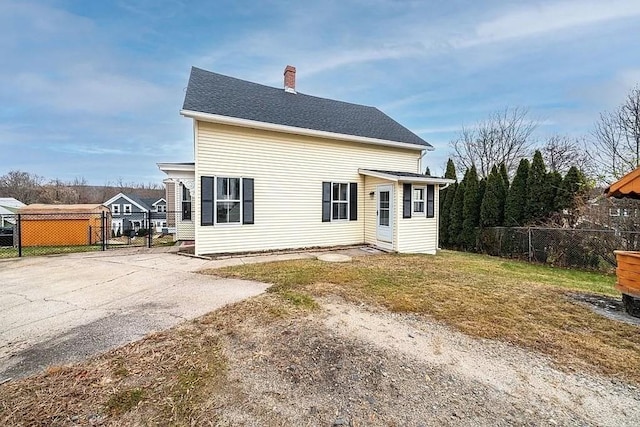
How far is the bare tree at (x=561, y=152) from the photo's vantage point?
64.5ft

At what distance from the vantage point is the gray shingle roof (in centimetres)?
938

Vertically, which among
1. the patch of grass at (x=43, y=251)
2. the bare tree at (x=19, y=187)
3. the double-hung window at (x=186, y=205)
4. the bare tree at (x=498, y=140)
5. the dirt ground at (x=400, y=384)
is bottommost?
the patch of grass at (x=43, y=251)

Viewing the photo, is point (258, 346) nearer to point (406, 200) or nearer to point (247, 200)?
point (247, 200)

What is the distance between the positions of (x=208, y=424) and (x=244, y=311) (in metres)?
2.22

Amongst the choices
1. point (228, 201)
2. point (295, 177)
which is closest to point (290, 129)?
point (295, 177)

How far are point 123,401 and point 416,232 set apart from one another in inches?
404

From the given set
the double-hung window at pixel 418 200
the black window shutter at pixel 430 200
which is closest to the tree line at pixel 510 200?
the black window shutter at pixel 430 200

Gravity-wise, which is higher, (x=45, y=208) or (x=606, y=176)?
(x=606, y=176)

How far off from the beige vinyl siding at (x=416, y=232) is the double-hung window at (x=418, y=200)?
0.53 ft

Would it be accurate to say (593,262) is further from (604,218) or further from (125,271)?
(125,271)

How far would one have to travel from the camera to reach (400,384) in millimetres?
2559

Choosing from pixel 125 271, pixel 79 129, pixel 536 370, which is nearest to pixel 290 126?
pixel 125 271

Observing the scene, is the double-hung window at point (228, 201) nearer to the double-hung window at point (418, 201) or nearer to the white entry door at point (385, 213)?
the white entry door at point (385, 213)

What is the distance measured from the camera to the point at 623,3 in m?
8.75
